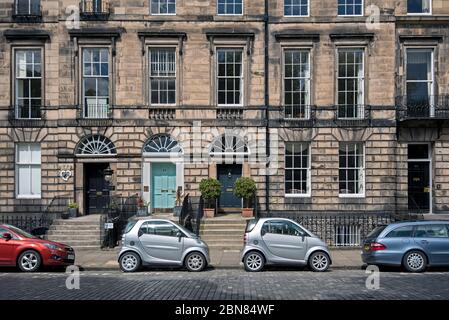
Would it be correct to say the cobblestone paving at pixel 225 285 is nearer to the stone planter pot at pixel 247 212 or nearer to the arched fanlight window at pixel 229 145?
the stone planter pot at pixel 247 212

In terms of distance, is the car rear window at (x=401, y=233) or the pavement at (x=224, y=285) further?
the car rear window at (x=401, y=233)

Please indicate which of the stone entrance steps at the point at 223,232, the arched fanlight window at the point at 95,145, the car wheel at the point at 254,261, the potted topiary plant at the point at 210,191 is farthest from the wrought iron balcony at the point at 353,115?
the arched fanlight window at the point at 95,145

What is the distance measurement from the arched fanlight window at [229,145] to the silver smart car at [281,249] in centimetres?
878

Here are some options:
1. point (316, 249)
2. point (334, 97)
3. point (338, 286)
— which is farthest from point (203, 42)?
point (338, 286)

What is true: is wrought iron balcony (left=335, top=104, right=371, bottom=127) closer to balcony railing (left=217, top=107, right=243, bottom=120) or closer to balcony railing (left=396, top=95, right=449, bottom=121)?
balcony railing (left=396, top=95, right=449, bottom=121)

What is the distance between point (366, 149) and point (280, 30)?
686 centimetres

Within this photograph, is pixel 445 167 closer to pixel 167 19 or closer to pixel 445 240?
pixel 445 240

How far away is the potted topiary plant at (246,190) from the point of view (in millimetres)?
23984

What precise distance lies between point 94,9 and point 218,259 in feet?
44.3

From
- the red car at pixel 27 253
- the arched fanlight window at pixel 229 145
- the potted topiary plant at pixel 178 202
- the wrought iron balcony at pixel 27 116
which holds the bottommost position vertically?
the red car at pixel 27 253

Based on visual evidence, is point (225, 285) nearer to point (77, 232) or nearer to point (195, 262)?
point (195, 262)

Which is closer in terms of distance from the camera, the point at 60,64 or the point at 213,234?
the point at 213,234

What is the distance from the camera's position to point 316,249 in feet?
55.1

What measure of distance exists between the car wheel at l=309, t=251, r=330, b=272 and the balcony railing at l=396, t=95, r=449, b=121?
10.9m
